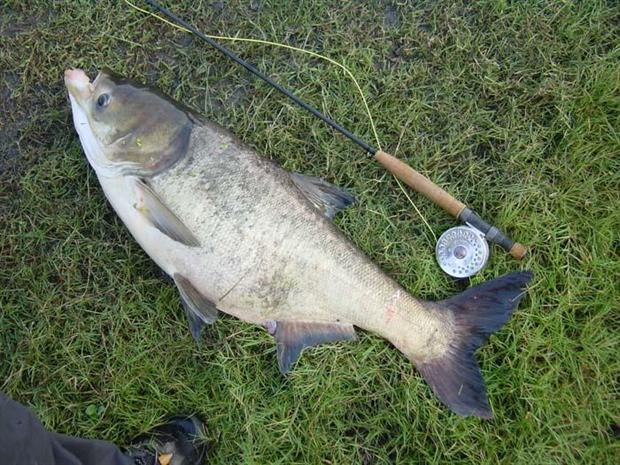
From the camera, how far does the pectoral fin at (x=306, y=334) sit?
246cm

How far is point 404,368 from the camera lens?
2607mm

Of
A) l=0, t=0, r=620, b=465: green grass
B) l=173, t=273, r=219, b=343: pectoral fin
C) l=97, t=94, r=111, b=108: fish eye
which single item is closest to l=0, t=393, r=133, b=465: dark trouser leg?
l=0, t=0, r=620, b=465: green grass

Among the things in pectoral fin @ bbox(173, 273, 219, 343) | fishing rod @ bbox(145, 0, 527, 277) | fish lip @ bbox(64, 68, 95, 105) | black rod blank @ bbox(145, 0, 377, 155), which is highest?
black rod blank @ bbox(145, 0, 377, 155)

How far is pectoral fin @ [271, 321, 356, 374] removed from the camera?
8.07ft

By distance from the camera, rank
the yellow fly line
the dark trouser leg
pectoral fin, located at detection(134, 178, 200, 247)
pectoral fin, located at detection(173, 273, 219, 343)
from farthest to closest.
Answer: the yellow fly line → pectoral fin, located at detection(173, 273, 219, 343) → pectoral fin, located at detection(134, 178, 200, 247) → the dark trouser leg

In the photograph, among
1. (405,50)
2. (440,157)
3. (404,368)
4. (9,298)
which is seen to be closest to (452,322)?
(404,368)

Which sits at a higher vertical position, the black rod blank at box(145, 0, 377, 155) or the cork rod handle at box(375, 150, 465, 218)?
the black rod blank at box(145, 0, 377, 155)

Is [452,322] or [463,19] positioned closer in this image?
[452,322]

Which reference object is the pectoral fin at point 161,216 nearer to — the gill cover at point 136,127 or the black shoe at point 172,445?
the gill cover at point 136,127

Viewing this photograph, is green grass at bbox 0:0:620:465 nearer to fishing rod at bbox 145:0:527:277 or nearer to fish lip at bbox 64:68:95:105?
fishing rod at bbox 145:0:527:277

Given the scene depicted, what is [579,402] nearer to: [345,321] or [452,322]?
[452,322]

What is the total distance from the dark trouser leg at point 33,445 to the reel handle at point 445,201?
1.77m

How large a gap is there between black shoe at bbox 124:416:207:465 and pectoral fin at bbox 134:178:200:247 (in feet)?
3.08

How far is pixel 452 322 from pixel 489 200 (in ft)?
2.12
